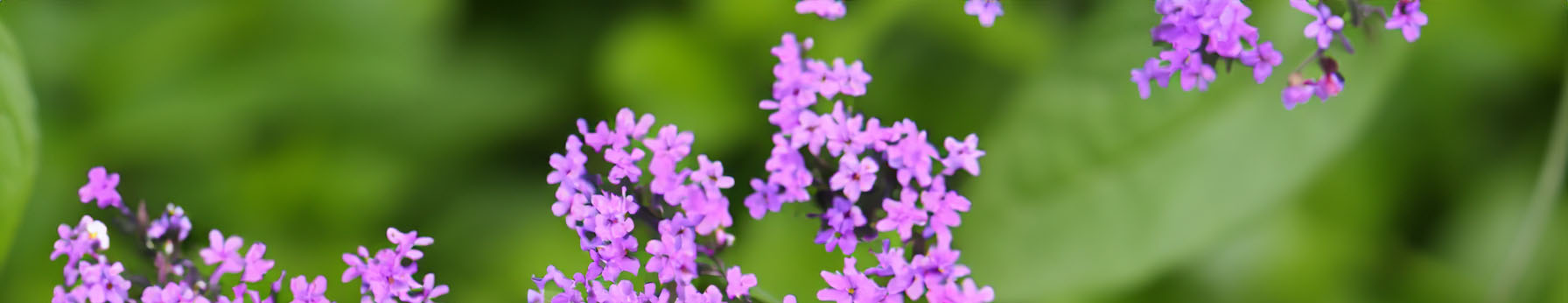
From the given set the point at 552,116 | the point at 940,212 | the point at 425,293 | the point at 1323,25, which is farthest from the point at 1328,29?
the point at 552,116

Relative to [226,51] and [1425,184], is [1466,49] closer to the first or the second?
[1425,184]

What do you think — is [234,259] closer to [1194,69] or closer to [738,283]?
[738,283]

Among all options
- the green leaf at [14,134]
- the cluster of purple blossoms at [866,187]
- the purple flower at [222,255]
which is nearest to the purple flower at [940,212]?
the cluster of purple blossoms at [866,187]

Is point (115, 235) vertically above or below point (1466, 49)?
below

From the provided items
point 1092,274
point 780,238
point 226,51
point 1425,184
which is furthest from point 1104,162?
point 226,51

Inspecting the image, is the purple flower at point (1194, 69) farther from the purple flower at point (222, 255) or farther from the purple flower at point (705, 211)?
the purple flower at point (222, 255)
